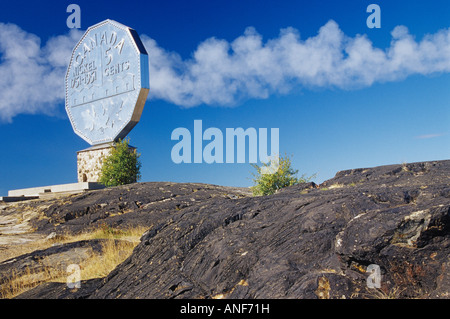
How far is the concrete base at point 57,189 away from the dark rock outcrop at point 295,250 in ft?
68.7

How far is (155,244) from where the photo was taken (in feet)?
23.4

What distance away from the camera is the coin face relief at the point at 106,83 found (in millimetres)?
28620

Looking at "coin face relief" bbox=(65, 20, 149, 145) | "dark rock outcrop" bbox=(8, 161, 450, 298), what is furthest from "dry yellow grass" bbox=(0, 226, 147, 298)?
"coin face relief" bbox=(65, 20, 149, 145)

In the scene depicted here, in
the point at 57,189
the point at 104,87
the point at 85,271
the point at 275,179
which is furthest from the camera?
the point at 104,87

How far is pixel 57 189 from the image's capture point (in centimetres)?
3059

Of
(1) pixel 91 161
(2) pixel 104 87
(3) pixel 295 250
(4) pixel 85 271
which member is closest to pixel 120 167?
(1) pixel 91 161

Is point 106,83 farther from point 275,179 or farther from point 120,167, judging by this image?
point 275,179

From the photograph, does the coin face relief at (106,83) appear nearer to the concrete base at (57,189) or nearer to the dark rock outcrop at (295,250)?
the concrete base at (57,189)

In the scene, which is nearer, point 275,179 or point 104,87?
point 275,179

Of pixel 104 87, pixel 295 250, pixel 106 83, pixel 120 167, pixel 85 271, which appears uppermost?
pixel 106 83

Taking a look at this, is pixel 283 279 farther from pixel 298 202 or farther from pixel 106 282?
pixel 106 282

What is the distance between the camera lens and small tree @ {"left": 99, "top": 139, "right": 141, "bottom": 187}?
2798 cm

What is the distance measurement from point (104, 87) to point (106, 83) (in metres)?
0.41
